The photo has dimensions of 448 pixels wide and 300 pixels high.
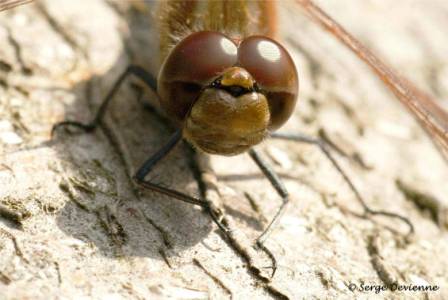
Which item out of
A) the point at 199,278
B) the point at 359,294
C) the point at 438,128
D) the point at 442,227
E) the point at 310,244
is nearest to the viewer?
the point at 199,278

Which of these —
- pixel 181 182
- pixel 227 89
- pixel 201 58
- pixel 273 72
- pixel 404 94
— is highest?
pixel 404 94

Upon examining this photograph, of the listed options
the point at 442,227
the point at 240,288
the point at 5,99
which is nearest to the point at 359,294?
the point at 240,288

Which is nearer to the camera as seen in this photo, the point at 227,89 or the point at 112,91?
the point at 227,89

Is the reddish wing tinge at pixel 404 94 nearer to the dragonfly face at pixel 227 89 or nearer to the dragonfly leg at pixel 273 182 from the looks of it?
the dragonfly face at pixel 227 89

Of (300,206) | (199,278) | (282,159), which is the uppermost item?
(282,159)

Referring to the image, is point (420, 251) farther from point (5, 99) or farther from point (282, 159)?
point (5, 99)

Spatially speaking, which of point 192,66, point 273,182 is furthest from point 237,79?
Answer: point 273,182

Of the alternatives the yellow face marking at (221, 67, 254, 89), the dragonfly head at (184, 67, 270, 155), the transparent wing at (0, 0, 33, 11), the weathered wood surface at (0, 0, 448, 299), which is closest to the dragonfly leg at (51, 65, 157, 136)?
the weathered wood surface at (0, 0, 448, 299)

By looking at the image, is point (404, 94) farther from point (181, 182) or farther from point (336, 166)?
point (181, 182)
